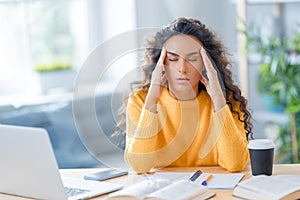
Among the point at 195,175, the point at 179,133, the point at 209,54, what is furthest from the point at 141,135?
the point at 209,54

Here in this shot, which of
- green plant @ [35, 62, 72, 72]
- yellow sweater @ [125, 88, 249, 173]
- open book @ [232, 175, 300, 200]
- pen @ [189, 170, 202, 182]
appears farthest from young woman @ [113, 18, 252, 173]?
green plant @ [35, 62, 72, 72]

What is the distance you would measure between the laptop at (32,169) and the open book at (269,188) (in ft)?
1.23

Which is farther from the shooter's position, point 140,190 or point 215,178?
point 215,178

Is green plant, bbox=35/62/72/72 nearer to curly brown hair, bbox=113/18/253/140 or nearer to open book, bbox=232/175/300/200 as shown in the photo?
curly brown hair, bbox=113/18/253/140

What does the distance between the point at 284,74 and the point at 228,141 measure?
1677 mm

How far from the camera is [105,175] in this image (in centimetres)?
185

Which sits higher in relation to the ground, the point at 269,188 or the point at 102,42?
the point at 102,42

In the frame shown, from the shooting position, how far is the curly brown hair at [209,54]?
6.38ft

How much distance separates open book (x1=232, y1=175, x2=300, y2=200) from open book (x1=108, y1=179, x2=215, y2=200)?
0.29 ft

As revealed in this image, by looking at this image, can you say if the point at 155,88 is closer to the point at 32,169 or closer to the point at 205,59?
the point at 205,59

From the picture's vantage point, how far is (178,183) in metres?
1.55

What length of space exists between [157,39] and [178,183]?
614mm

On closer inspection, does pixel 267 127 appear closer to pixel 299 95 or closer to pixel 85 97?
pixel 299 95

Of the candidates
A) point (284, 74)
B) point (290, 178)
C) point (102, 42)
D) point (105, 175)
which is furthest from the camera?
point (102, 42)
